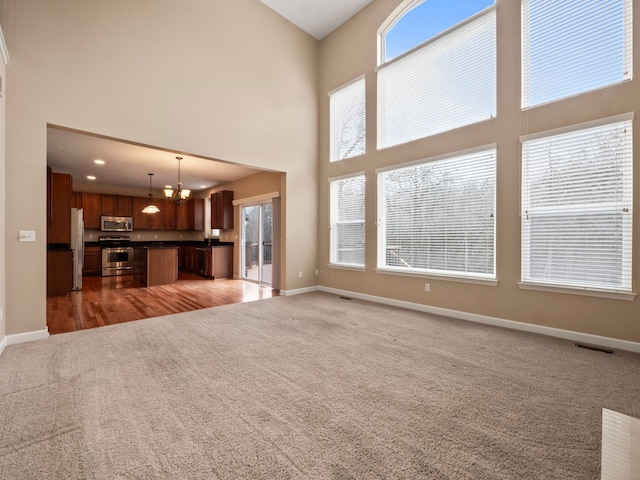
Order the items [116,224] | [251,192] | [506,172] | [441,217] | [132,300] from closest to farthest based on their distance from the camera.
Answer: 1. [506,172]
2. [441,217]
3. [132,300]
4. [251,192]
5. [116,224]

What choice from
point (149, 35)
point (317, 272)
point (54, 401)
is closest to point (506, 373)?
point (54, 401)

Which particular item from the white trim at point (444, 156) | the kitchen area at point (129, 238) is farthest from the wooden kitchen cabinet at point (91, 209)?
the white trim at point (444, 156)

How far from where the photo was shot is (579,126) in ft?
10.3

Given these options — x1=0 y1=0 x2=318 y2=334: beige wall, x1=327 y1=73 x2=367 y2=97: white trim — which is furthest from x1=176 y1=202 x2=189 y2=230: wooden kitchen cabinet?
x1=327 y1=73 x2=367 y2=97: white trim

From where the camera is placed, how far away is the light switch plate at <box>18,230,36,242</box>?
3.15m

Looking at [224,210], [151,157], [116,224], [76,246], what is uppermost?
[151,157]

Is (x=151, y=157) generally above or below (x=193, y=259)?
above

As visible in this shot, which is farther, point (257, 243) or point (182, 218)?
point (182, 218)

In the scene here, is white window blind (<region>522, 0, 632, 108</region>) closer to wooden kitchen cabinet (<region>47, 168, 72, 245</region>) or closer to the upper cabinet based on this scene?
wooden kitchen cabinet (<region>47, 168, 72, 245</region>)

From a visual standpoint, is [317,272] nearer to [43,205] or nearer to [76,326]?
[76,326]

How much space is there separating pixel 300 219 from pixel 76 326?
3.93m

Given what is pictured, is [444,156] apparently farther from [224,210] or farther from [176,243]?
[176,243]

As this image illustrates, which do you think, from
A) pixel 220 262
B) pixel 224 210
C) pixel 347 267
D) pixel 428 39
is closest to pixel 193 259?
pixel 220 262

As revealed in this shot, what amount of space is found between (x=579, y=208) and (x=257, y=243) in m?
6.57
